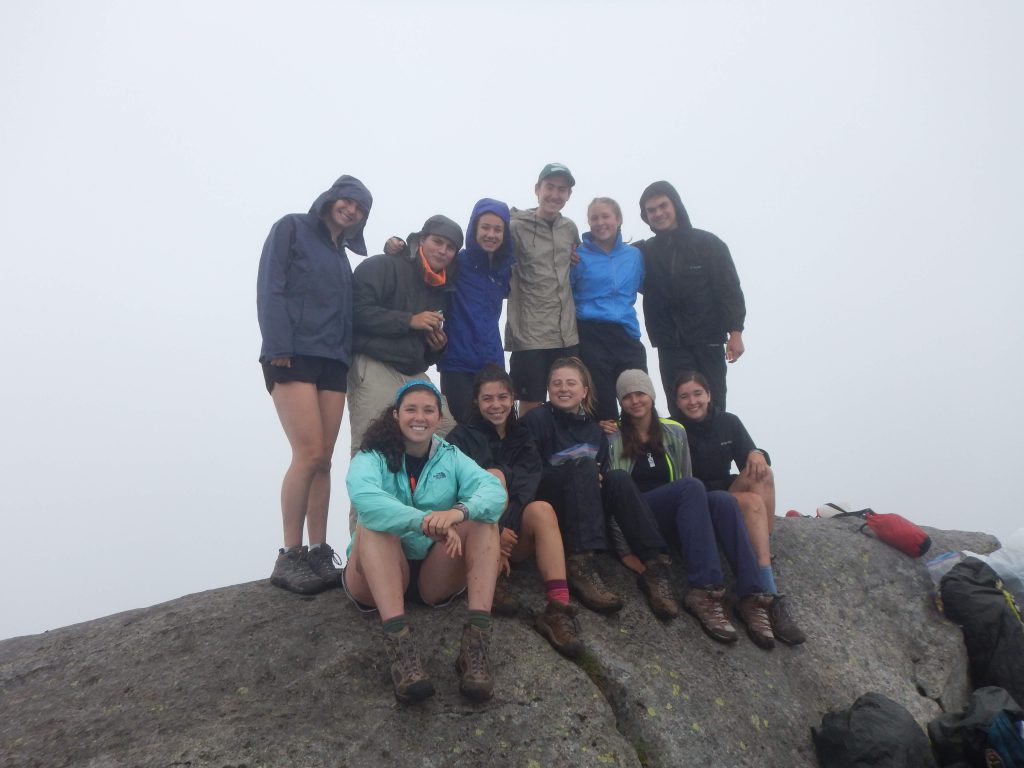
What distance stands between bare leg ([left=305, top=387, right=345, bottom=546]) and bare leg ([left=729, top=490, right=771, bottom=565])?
4.58 metres

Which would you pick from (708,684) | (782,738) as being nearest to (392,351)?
(708,684)

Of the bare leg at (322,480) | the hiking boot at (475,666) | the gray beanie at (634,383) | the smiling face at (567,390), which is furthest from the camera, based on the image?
the gray beanie at (634,383)

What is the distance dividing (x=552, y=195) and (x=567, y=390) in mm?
2918

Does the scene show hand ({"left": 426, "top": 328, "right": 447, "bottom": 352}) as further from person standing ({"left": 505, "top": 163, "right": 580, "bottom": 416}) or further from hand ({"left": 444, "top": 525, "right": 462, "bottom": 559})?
hand ({"left": 444, "top": 525, "right": 462, "bottom": 559})

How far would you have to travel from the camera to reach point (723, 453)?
25.1 ft

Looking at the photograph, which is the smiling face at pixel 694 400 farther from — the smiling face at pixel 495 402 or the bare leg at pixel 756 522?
the smiling face at pixel 495 402

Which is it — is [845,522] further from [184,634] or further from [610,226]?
[184,634]

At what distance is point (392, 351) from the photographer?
Result: 7.45 metres

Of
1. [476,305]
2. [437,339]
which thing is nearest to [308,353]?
[437,339]

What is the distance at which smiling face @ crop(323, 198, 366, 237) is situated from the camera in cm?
741

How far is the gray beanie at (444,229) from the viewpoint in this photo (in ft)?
25.0

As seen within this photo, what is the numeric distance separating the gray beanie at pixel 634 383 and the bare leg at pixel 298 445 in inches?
139

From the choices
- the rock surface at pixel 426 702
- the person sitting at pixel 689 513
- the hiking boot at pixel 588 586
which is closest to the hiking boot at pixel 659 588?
the rock surface at pixel 426 702

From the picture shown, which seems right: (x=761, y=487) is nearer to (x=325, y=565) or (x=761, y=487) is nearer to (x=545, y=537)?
(x=545, y=537)
